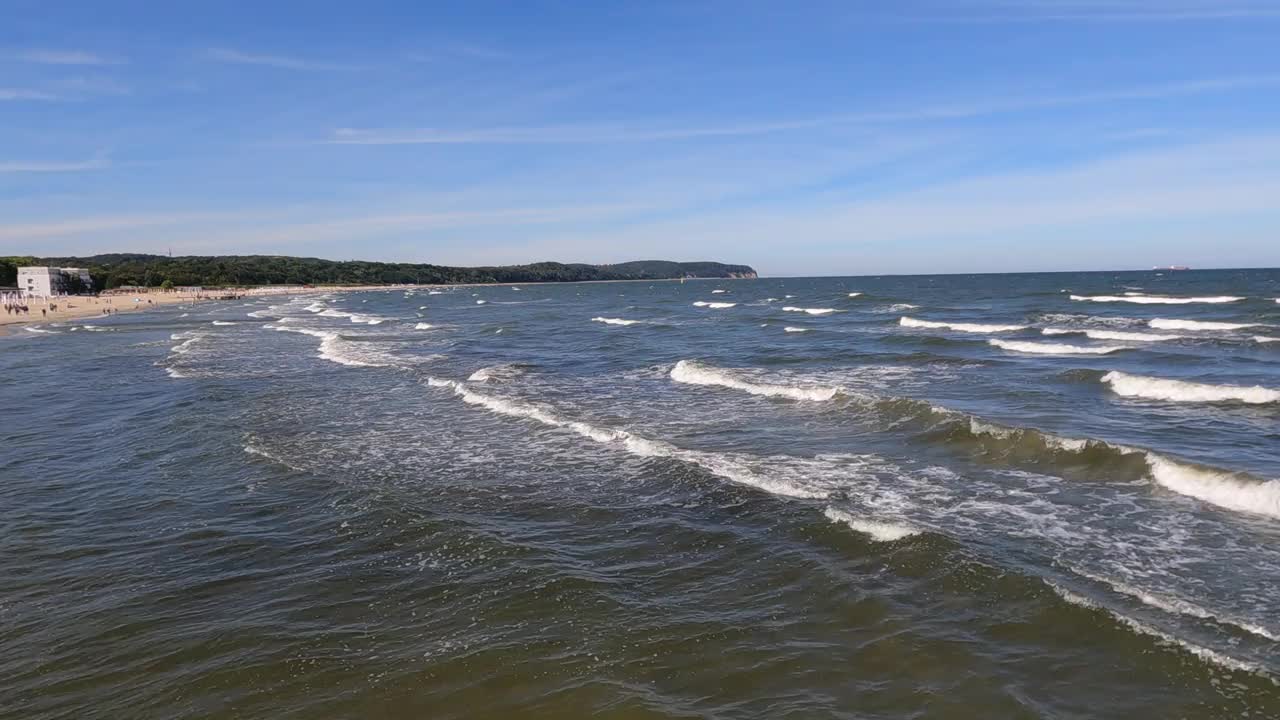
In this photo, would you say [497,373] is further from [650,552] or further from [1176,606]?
[1176,606]

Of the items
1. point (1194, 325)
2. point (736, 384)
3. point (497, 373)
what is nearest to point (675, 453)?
point (736, 384)

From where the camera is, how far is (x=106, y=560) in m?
9.06

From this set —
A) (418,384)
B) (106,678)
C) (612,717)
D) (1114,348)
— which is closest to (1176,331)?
(1114,348)

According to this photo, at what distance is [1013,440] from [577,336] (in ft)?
101

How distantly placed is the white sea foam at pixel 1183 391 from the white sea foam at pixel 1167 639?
46.3ft

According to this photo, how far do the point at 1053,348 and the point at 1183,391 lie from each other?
10915 millimetres

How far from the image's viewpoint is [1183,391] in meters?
19.6

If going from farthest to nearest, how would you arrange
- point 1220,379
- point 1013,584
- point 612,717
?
point 1220,379
point 1013,584
point 612,717

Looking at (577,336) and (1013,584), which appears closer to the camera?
(1013,584)

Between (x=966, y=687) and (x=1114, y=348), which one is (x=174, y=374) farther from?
(x=1114, y=348)

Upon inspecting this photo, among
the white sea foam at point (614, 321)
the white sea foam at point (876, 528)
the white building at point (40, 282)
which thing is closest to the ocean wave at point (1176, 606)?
the white sea foam at point (876, 528)

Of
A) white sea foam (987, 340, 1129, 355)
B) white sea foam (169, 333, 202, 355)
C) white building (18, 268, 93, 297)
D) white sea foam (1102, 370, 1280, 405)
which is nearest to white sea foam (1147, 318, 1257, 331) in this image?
white sea foam (987, 340, 1129, 355)

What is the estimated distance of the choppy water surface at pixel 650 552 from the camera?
627cm

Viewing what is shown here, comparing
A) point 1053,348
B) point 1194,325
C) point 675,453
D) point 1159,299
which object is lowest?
point 675,453
